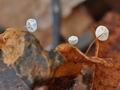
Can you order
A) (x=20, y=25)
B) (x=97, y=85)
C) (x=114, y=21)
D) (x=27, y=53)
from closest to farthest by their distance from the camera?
(x=27, y=53) < (x=97, y=85) < (x=114, y=21) < (x=20, y=25)

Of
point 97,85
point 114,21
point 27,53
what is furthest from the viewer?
point 114,21

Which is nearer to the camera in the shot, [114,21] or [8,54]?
[8,54]

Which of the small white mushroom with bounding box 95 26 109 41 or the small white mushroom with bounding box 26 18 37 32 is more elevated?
the small white mushroom with bounding box 26 18 37 32

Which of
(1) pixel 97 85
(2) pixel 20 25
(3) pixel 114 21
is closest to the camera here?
(1) pixel 97 85

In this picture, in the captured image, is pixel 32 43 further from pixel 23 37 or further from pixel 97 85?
pixel 97 85

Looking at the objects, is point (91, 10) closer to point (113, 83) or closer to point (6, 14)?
point (6, 14)

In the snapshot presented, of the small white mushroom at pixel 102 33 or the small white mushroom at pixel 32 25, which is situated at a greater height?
the small white mushroom at pixel 32 25

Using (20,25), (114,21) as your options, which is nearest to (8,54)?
(114,21)

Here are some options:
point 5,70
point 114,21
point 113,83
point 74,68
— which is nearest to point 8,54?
point 5,70

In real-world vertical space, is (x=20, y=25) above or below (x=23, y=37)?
below
